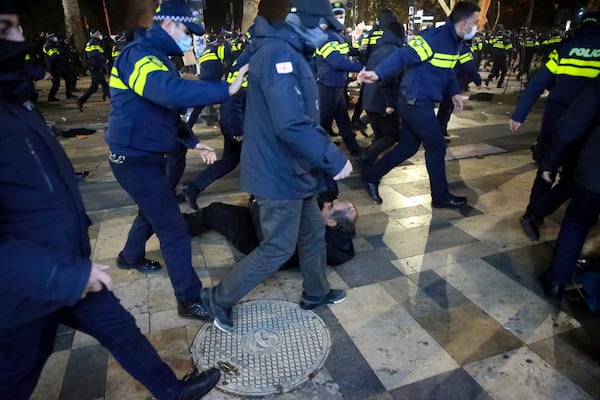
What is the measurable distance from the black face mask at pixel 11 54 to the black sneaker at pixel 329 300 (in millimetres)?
2237

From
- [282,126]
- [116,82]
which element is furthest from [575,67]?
[116,82]

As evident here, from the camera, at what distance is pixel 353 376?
249cm

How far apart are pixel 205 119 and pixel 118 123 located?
6991mm

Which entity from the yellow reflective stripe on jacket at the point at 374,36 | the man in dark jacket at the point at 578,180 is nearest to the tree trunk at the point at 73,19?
the yellow reflective stripe on jacket at the point at 374,36

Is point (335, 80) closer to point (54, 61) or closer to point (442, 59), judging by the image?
point (442, 59)

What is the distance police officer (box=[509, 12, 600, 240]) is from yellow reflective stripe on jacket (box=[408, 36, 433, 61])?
99 cm

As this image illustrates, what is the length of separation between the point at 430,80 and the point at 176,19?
2792mm

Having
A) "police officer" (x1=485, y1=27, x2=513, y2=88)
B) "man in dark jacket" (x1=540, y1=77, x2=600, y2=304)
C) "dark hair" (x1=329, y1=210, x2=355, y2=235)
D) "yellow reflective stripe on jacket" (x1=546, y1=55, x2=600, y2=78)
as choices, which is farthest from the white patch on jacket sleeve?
"police officer" (x1=485, y1=27, x2=513, y2=88)

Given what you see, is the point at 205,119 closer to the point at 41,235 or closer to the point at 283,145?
the point at 283,145

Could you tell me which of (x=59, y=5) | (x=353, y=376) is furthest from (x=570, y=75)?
(x=59, y=5)

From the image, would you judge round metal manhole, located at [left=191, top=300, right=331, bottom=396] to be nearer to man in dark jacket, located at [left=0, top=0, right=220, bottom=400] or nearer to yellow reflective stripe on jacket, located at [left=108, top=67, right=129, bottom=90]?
man in dark jacket, located at [left=0, top=0, right=220, bottom=400]

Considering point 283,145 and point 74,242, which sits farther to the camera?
point 283,145

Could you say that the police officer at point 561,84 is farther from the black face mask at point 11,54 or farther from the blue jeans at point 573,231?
the black face mask at point 11,54

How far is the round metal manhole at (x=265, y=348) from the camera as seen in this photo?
2459 mm
